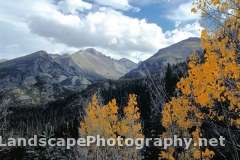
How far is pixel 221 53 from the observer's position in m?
10.1

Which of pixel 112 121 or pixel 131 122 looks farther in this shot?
pixel 112 121

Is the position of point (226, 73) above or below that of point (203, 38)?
below

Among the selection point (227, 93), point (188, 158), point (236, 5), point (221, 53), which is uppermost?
point (236, 5)

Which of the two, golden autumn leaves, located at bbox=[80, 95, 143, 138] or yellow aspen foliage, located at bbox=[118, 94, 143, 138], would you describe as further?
golden autumn leaves, located at bbox=[80, 95, 143, 138]

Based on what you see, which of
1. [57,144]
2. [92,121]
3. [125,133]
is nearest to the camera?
[125,133]

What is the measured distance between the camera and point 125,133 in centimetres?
3772

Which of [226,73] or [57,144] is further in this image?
[57,144]

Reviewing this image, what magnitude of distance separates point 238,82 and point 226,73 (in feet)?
1.21

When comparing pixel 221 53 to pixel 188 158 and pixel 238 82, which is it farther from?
pixel 188 158

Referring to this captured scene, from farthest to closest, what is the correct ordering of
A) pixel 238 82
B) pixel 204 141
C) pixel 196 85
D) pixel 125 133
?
pixel 125 133, pixel 204 141, pixel 196 85, pixel 238 82

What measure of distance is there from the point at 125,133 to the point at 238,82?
28.5m

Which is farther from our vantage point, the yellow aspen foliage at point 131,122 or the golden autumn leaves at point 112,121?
the golden autumn leaves at point 112,121

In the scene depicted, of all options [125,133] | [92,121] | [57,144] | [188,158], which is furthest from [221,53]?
[57,144]

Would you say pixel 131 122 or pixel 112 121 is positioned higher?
pixel 112 121
